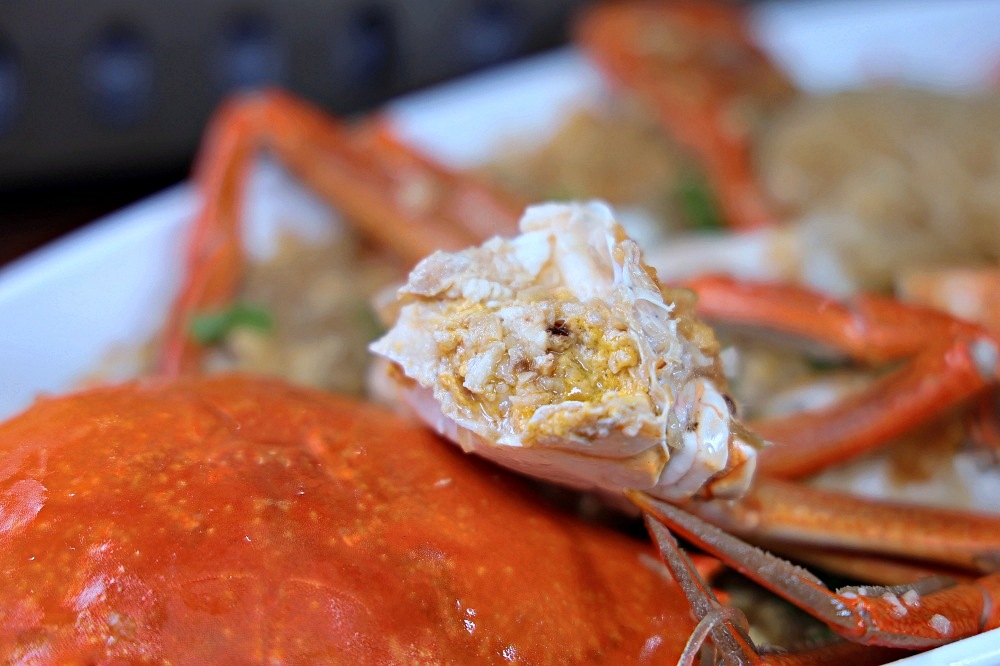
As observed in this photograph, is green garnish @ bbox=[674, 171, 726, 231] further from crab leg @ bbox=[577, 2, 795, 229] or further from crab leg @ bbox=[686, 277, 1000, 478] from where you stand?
A: crab leg @ bbox=[686, 277, 1000, 478]

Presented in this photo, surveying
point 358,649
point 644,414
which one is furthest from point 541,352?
point 358,649

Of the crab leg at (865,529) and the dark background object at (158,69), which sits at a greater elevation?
the dark background object at (158,69)

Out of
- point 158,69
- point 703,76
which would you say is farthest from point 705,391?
point 158,69

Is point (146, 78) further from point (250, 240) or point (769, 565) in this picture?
point (769, 565)

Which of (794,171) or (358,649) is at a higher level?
(358,649)

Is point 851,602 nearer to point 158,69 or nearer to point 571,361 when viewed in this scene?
point 571,361

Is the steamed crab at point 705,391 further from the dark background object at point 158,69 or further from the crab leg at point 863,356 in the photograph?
the dark background object at point 158,69

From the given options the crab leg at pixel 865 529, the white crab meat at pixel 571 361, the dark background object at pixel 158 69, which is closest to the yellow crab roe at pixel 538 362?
the white crab meat at pixel 571 361
